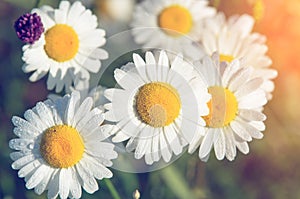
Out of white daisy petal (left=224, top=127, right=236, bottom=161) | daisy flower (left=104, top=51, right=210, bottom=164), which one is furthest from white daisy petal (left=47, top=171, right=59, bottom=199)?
white daisy petal (left=224, top=127, right=236, bottom=161)

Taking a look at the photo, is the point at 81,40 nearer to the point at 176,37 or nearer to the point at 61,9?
the point at 61,9

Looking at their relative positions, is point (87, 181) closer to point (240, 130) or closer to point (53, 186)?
point (53, 186)

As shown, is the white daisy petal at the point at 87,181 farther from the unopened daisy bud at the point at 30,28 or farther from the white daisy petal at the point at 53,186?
the unopened daisy bud at the point at 30,28

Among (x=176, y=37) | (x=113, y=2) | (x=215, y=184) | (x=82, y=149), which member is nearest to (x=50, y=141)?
(x=82, y=149)

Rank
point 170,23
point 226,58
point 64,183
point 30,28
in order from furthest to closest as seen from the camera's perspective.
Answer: point 170,23 → point 226,58 → point 30,28 → point 64,183

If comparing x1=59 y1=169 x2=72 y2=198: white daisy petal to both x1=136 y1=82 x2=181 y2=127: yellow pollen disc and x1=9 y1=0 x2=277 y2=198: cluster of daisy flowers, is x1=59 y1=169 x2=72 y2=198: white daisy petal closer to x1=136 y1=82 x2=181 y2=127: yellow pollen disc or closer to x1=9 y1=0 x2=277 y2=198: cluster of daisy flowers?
x1=9 y1=0 x2=277 y2=198: cluster of daisy flowers

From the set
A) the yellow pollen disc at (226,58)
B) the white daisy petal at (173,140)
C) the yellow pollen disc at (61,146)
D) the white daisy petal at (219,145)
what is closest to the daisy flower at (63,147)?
the yellow pollen disc at (61,146)

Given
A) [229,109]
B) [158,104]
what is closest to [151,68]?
[158,104]
